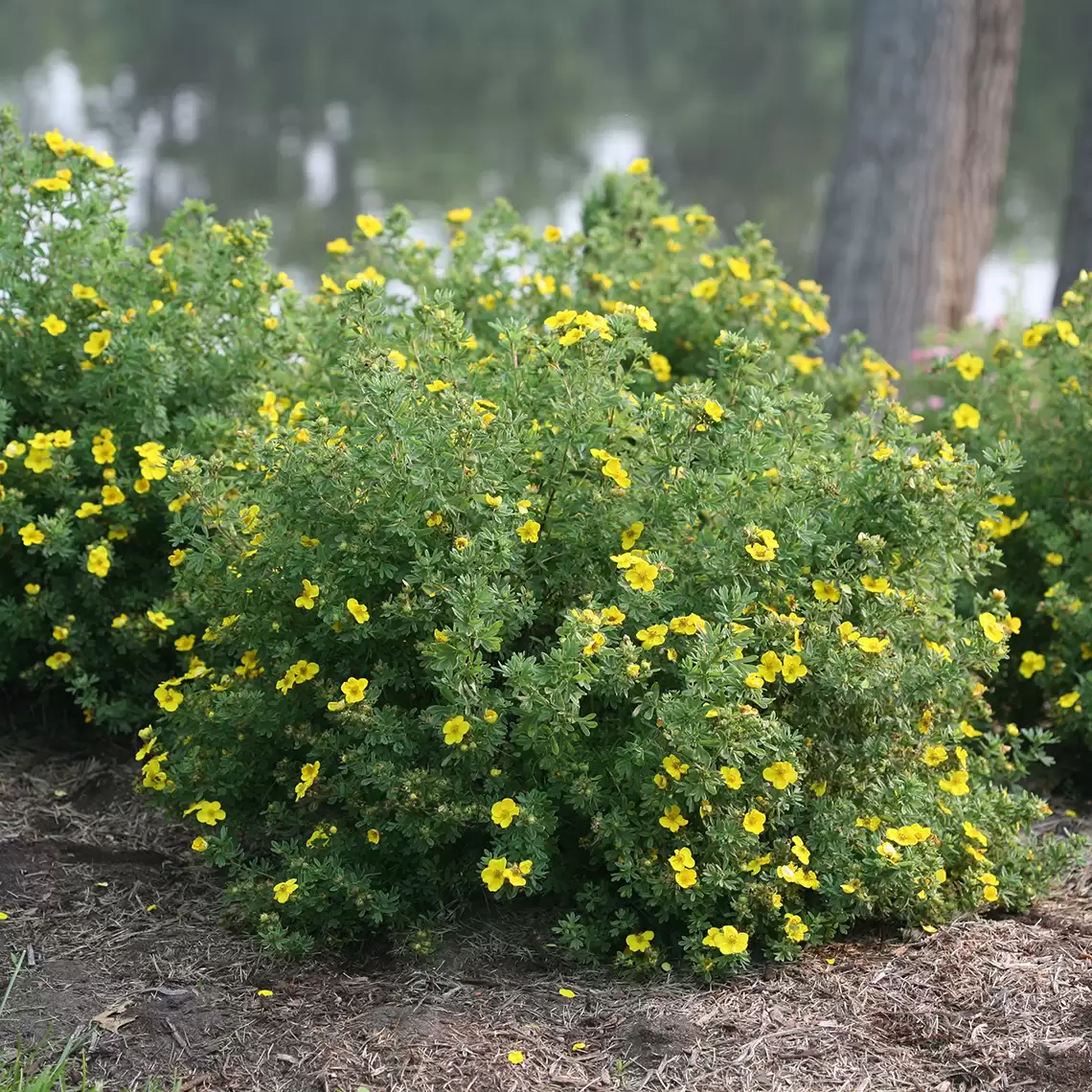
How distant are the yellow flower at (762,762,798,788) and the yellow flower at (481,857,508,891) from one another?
0.57m

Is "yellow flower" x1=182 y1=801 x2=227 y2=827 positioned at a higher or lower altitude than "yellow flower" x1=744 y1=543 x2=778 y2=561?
lower

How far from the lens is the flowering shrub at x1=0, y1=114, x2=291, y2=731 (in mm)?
3588

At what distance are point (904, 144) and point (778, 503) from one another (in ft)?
16.6

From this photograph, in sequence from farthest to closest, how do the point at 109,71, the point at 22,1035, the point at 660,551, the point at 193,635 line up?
the point at 109,71
the point at 193,635
the point at 660,551
the point at 22,1035

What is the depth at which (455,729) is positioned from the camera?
2680 millimetres

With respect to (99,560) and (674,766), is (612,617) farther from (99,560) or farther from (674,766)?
(99,560)

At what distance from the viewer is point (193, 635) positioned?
3590mm

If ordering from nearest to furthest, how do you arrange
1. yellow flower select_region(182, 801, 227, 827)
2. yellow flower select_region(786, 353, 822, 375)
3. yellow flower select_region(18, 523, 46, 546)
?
yellow flower select_region(182, 801, 227, 827) < yellow flower select_region(18, 523, 46, 546) < yellow flower select_region(786, 353, 822, 375)

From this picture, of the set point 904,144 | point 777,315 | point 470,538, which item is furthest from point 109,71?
point 470,538

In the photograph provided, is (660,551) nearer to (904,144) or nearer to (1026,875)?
(1026,875)

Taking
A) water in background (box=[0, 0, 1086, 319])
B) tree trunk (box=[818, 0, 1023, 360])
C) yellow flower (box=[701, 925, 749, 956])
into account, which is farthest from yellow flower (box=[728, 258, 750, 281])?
water in background (box=[0, 0, 1086, 319])

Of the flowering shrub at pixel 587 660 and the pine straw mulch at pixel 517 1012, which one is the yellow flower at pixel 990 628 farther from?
the pine straw mulch at pixel 517 1012

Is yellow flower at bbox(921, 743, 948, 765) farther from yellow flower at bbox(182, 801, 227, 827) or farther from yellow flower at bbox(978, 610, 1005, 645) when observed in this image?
yellow flower at bbox(182, 801, 227, 827)

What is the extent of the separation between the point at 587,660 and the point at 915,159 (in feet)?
18.3
